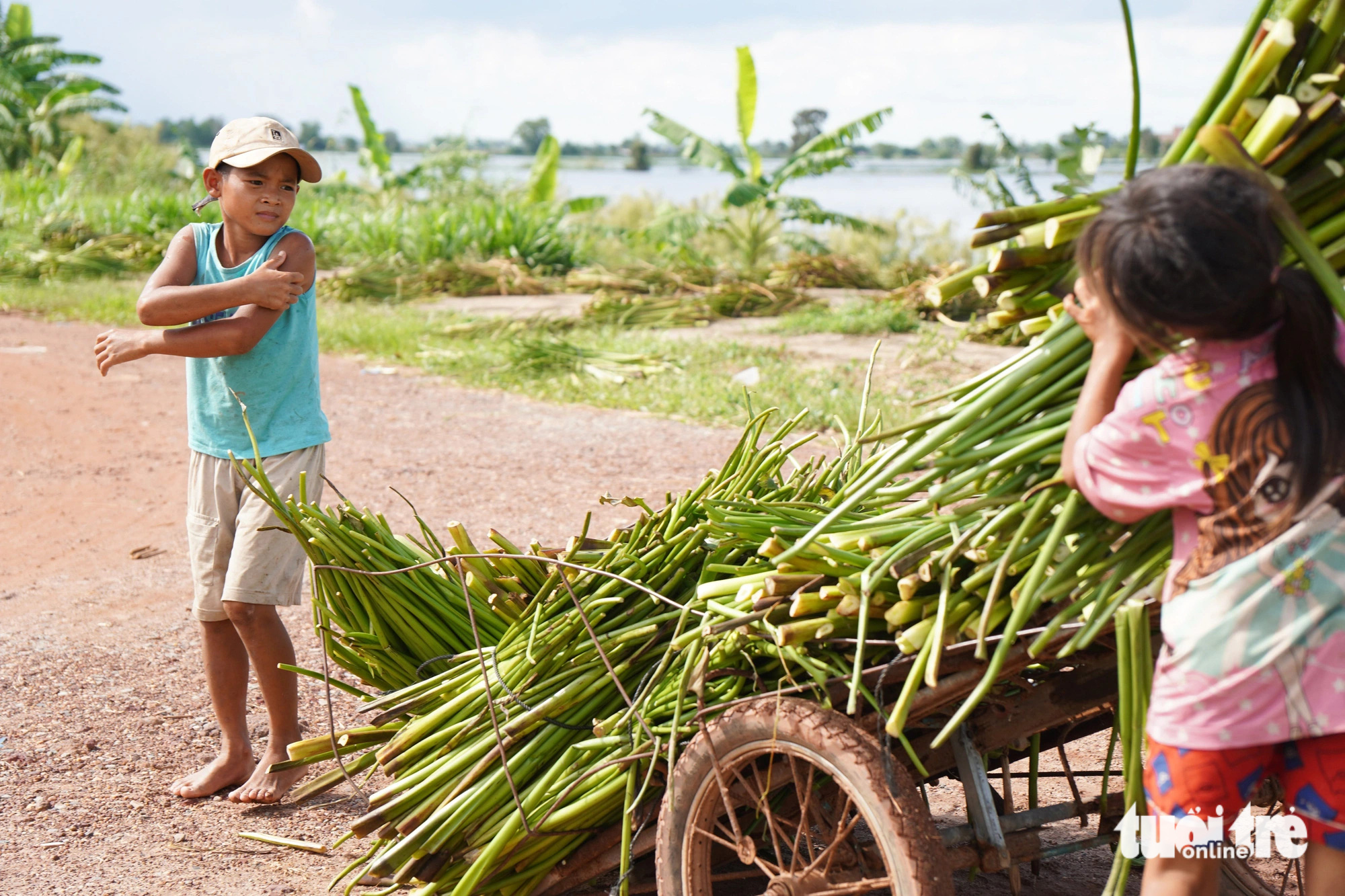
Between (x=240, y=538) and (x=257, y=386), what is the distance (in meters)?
0.38

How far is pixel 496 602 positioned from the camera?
2496 millimetres

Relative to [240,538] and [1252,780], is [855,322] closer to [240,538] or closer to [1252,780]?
[240,538]

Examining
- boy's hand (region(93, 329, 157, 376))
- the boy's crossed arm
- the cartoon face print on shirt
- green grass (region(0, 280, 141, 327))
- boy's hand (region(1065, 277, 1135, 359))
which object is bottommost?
green grass (region(0, 280, 141, 327))

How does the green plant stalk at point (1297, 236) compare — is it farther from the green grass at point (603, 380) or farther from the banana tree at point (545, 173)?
the banana tree at point (545, 173)

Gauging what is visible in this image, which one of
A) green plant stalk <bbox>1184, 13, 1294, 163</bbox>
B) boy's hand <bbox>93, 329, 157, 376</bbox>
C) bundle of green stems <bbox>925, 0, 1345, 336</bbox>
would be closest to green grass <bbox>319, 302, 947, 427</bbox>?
boy's hand <bbox>93, 329, 157, 376</bbox>

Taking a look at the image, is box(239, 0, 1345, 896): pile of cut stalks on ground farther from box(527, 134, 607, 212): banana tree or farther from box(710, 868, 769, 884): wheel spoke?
box(527, 134, 607, 212): banana tree

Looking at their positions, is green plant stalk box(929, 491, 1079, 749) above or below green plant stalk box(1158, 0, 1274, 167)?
below

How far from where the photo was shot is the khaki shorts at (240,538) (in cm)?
273

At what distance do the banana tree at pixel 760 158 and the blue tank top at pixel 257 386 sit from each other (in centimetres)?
1042

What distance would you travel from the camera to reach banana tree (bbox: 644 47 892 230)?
517 inches

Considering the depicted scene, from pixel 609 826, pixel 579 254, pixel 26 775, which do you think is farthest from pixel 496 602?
pixel 579 254

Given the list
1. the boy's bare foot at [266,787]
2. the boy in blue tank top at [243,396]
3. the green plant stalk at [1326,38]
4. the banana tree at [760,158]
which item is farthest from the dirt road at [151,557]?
the banana tree at [760,158]

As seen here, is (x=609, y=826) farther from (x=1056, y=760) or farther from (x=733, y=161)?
(x=733, y=161)

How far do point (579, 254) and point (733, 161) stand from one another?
108 inches
